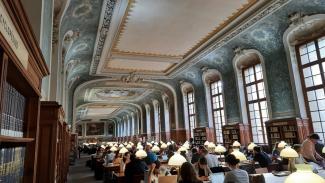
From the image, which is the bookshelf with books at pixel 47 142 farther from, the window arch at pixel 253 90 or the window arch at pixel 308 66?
the window arch at pixel 253 90

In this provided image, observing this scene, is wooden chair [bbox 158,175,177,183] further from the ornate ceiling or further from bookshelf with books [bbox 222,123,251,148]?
bookshelf with books [bbox 222,123,251,148]

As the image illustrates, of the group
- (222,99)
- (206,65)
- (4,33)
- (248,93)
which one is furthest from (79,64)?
(4,33)

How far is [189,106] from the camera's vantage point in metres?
18.4

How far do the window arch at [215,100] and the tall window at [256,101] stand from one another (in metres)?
1.95

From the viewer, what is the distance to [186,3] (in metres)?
8.12

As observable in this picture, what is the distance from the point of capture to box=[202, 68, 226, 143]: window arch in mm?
14875

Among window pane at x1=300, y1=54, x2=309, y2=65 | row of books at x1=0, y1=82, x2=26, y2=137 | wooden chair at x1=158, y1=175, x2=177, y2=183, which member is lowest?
wooden chair at x1=158, y1=175, x2=177, y2=183

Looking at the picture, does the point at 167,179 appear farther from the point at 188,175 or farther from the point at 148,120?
the point at 148,120

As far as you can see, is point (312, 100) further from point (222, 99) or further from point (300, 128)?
point (222, 99)

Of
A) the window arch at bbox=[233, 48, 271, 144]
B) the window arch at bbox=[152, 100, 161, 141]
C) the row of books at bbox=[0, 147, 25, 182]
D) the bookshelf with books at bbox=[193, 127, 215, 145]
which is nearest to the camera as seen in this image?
the row of books at bbox=[0, 147, 25, 182]

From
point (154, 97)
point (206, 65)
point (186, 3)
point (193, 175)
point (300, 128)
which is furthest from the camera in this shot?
point (154, 97)

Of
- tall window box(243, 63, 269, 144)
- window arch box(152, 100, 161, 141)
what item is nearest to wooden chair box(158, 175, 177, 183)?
tall window box(243, 63, 269, 144)

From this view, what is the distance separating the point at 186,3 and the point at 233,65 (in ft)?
18.8

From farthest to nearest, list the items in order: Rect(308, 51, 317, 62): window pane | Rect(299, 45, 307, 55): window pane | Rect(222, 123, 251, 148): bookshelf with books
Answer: Rect(222, 123, 251, 148): bookshelf with books → Rect(299, 45, 307, 55): window pane → Rect(308, 51, 317, 62): window pane
